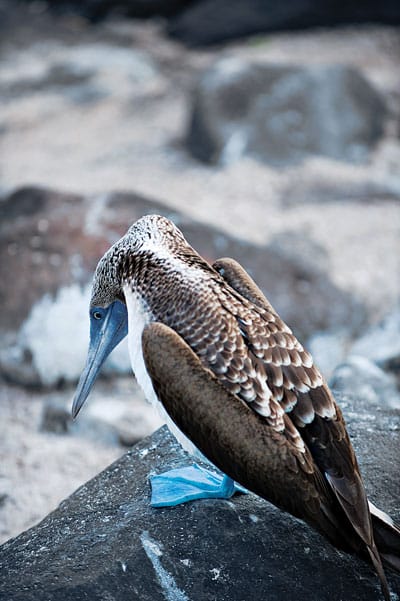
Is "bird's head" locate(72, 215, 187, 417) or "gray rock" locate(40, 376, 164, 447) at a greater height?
"bird's head" locate(72, 215, 187, 417)

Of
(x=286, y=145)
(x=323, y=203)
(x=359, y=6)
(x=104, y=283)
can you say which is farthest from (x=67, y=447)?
(x=359, y=6)

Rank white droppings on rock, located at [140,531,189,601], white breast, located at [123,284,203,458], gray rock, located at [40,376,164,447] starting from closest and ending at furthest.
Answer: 1. white droppings on rock, located at [140,531,189,601]
2. white breast, located at [123,284,203,458]
3. gray rock, located at [40,376,164,447]

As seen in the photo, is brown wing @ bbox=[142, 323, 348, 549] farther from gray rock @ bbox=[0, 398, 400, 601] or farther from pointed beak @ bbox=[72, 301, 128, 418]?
pointed beak @ bbox=[72, 301, 128, 418]

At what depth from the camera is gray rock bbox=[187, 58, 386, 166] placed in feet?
27.9

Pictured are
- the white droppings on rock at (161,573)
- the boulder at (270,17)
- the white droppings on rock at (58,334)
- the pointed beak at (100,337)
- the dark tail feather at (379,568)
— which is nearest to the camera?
the dark tail feather at (379,568)

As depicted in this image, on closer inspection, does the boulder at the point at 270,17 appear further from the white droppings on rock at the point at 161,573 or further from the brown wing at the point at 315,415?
the white droppings on rock at the point at 161,573

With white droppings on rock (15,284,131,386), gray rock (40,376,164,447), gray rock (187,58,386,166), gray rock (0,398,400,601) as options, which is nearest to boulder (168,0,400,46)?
gray rock (187,58,386,166)

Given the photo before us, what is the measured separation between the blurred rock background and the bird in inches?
84.2

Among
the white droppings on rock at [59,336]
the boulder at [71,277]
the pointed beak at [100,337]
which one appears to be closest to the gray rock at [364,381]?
the boulder at [71,277]

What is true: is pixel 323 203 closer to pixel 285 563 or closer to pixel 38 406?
pixel 38 406

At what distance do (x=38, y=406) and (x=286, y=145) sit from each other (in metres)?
4.33

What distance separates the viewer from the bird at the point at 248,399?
2717 millimetres

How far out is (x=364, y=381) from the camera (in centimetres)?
509

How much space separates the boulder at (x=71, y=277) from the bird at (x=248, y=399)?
102 inches
